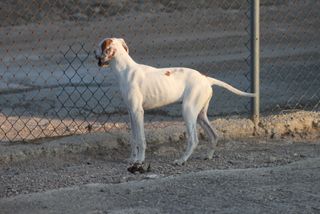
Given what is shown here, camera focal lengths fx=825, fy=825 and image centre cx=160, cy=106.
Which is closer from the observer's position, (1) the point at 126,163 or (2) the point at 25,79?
(1) the point at 126,163

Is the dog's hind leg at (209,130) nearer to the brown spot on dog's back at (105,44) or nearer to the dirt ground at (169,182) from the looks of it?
the dirt ground at (169,182)

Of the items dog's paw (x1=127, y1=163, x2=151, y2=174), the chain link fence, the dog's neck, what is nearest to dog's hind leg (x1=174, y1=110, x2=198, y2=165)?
dog's paw (x1=127, y1=163, x2=151, y2=174)

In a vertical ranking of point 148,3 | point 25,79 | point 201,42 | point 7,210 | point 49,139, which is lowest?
point 148,3

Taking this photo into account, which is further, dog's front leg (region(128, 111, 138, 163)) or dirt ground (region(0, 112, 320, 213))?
dog's front leg (region(128, 111, 138, 163))

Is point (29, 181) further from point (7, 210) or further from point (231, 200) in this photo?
point (231, 200)

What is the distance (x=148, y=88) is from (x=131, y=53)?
854 centimetres

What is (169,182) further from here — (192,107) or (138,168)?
(192,107)

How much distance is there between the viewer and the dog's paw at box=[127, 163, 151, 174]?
20.4ft

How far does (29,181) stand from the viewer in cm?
605

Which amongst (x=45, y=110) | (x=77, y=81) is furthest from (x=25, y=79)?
(x=45, y=110)

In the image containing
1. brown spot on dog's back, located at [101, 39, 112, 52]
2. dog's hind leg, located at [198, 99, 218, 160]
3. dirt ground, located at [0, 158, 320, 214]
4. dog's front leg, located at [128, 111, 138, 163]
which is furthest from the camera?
dog's hind leg, located at [198, 99, 218, 160]

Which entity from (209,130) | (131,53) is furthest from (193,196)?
(131,53)

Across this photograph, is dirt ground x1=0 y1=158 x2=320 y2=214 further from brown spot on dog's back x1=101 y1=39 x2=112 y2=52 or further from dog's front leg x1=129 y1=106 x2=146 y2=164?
brown spot on dog's back x1=101 y1=39 x2=112 y2=52

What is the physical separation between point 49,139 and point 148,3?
51.4 feet
